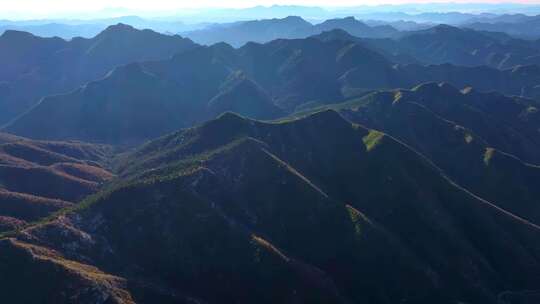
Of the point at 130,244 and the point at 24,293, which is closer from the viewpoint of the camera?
the point at 24,293

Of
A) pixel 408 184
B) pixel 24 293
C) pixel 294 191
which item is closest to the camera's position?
pixel 24 293

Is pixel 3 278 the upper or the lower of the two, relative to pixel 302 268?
upper

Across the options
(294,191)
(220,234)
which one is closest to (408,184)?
(294,191)

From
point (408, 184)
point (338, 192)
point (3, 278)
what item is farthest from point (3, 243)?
point (408, 184)

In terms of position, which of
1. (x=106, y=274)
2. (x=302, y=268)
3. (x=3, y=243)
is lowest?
(x=302, y=268)

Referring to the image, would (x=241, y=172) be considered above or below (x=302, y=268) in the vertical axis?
above

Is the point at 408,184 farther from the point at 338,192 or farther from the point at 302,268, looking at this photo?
the point at 302,268

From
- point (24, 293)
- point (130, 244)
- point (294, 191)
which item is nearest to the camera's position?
point (24, 293)

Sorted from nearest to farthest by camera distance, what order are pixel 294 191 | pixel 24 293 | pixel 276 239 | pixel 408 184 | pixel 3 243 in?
1. pixel 24 293
2. pixel 3 243
3. pixel 276 239
4. pixel 294 191
5. pixel 408 184

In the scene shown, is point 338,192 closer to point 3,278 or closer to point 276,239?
point 276,239
